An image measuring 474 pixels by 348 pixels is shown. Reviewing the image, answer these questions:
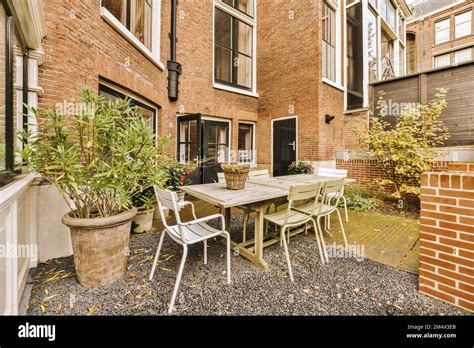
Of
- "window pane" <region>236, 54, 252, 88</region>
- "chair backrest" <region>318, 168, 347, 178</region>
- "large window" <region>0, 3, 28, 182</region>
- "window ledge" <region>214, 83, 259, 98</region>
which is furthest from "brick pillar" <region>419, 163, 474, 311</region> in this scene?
"window pane" <region>236, 54, 252, 88</region>

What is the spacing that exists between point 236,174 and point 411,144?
4.16 m

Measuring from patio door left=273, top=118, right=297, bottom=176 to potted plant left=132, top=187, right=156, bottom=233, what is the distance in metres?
4.67

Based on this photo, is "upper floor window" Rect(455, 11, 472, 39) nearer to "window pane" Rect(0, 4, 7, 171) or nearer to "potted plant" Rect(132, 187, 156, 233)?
"potted plant" Rect(132, 187, 156, 233)

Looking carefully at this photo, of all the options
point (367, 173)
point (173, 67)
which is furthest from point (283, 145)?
point (173, 67)

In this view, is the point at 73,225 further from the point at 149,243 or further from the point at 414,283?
the point at 414,283

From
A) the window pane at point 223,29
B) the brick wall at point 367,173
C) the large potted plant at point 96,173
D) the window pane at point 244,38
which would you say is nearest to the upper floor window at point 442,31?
the window pane at point 244,38

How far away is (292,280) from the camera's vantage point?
2.19 metres

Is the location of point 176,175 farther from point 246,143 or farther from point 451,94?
point 451,94

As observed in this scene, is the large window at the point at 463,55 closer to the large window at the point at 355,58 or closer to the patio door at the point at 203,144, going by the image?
the large window at the point at 355,58

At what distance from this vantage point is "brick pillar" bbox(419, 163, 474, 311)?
5.65 feet

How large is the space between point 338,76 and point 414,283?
6586 mm

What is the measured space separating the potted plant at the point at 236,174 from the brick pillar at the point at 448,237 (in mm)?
1732

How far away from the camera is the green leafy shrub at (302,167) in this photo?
609cm
